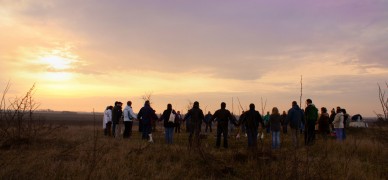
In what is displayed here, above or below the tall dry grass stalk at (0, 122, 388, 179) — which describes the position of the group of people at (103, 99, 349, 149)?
above

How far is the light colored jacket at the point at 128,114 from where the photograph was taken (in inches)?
698

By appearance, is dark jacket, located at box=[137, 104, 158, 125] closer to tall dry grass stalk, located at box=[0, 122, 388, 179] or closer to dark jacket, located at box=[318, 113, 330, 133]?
tall dry grass stalk, located at box=[0, 122, 388, 179]

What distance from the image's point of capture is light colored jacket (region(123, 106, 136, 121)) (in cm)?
1773

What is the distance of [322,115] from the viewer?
17.5m

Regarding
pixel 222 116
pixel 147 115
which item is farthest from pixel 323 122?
pixel 147 115

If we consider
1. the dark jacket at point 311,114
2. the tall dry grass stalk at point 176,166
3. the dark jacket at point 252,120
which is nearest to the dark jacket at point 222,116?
the dark jacket at point 252,120

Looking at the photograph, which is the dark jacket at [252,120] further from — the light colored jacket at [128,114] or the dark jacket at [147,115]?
the light colored jacket at [128,114]

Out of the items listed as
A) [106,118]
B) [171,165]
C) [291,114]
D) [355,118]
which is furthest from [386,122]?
[355,118]

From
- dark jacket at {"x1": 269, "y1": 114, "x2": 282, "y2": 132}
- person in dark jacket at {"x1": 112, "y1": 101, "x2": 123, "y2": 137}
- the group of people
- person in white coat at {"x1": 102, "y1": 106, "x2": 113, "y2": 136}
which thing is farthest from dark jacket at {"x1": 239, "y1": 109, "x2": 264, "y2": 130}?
person in white coat at {"x1": 102, "y1": 106, "x2": 113, "y2": 136}

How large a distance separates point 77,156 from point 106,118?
9506 millimetres

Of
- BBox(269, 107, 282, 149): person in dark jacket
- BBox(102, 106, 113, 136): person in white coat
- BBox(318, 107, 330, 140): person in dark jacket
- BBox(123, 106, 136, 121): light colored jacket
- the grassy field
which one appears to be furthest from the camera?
BBox(102, 106, 113, 136): person in white coat

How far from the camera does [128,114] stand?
58.5 feet

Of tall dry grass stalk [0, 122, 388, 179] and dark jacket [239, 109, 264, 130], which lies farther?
dark jacket [239, 109, 264, 130]

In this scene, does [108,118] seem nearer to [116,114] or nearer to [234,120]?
[116,114]
